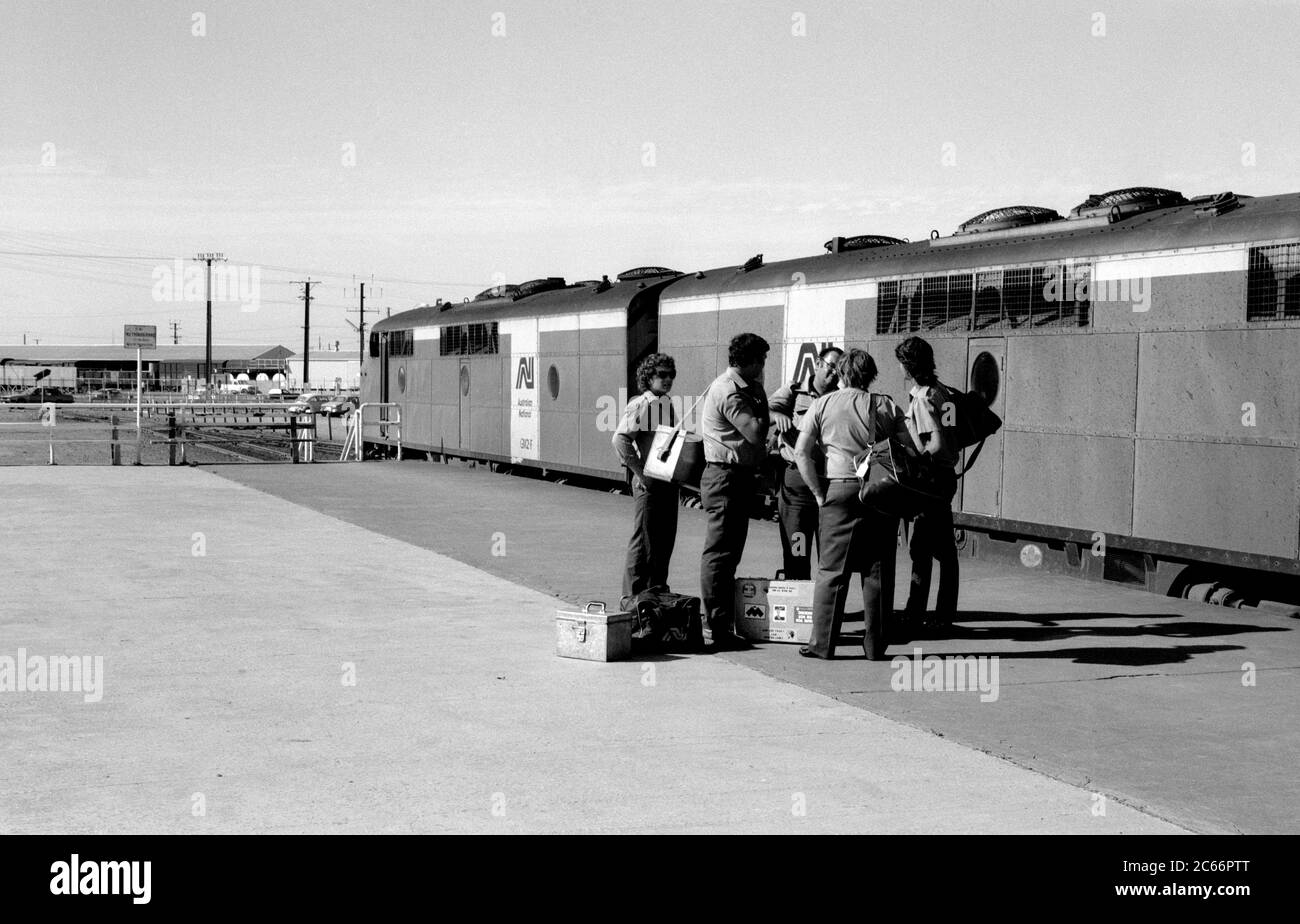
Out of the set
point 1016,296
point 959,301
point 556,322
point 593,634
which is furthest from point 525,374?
point 593,634

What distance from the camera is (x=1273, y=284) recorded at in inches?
432

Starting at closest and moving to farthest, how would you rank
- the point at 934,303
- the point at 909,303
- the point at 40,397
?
the point at 934,303 < the point at 909,303 < the point at 40,397

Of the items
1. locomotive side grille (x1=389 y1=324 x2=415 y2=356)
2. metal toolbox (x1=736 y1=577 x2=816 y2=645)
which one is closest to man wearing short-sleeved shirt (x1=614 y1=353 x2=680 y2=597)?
metal toolbox (x1=736 y1=577 x2=816 y2=645)

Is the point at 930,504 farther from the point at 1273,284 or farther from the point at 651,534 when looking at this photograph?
the point at 1273,284

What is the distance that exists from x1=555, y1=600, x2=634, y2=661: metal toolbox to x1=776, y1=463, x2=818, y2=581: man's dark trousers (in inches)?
57.8

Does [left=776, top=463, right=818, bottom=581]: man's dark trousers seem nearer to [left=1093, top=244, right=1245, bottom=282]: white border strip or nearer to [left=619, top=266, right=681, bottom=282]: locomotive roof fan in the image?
[left=1093, top=244, right=1245, bottom=282]: white border strip

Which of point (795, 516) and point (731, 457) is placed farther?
point (795, 516)

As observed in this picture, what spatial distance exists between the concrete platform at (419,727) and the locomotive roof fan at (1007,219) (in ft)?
15.7

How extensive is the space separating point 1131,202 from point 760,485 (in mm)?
5434

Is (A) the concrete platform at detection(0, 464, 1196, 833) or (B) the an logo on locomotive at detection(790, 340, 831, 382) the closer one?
(A) the concrete platform at detection(0, 464, 1196, 833)

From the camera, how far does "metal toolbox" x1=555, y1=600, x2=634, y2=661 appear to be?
9.22 metres

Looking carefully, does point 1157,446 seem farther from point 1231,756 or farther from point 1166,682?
point 1231,756

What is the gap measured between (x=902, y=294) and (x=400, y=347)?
63.0 feet

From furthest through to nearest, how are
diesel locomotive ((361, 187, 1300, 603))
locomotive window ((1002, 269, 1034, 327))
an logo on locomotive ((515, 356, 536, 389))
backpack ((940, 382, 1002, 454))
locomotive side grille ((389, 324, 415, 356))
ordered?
locomotive side grille ((389, 324, 415, 356))
an logo on locomotive ((515, 356, 536, 389))
locomotive window ((1002, 269, 1034, 327))
diesel locomotive ((361, 187, 1300, 603))
backpack ((940, 382, 1002, 454))
